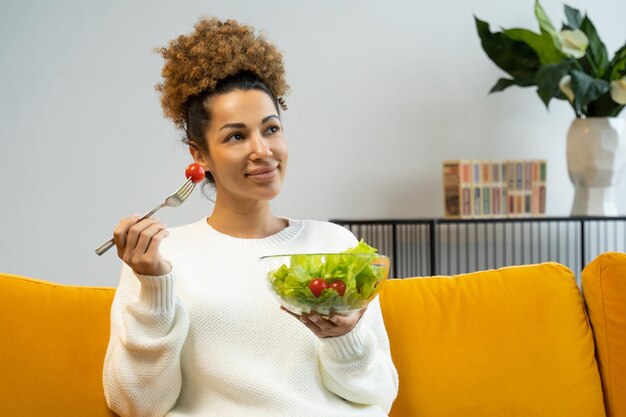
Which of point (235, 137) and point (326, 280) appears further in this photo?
point (235, 137)

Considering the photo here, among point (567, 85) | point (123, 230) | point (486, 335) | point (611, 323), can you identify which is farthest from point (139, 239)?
point (567, 85)

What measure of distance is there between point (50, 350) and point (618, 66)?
2649 millimetres

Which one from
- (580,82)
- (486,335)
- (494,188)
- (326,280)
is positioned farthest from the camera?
(494,188)

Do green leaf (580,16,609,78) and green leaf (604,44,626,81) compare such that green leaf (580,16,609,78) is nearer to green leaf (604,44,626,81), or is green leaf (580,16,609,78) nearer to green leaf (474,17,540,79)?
green leaf (604,44,626,81)

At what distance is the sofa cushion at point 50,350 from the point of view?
1.65m

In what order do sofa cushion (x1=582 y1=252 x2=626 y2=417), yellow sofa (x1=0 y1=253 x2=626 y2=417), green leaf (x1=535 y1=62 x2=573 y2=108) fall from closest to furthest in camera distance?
1. yellow sofa (x1=0 y1=253 x2=626 y2=417)
2. sofa cushion (x1=582 y1=252 x2=626 y2=417)
3. green leaf (x1=535 y1=62 x2=573 y2=108)

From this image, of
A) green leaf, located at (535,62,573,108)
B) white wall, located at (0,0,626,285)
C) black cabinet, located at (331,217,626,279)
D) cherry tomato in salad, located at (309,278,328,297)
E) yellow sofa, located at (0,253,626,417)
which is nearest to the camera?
cherry tomato in salad, located at (309,278,328,297)

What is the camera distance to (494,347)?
6.08ft

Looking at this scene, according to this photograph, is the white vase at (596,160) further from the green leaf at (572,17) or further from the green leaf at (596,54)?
the green leaf at (572,17)

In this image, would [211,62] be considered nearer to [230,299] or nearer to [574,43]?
[230,299]

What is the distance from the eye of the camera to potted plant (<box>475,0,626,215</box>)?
137 inches

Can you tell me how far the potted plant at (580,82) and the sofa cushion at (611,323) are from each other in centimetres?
167

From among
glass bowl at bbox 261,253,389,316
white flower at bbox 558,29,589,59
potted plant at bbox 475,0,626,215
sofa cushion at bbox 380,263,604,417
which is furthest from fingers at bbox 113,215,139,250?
white flower at bbox 558,29,589,59

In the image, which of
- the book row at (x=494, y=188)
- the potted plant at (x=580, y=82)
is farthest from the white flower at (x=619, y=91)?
the book row at (x=494, y=188)
